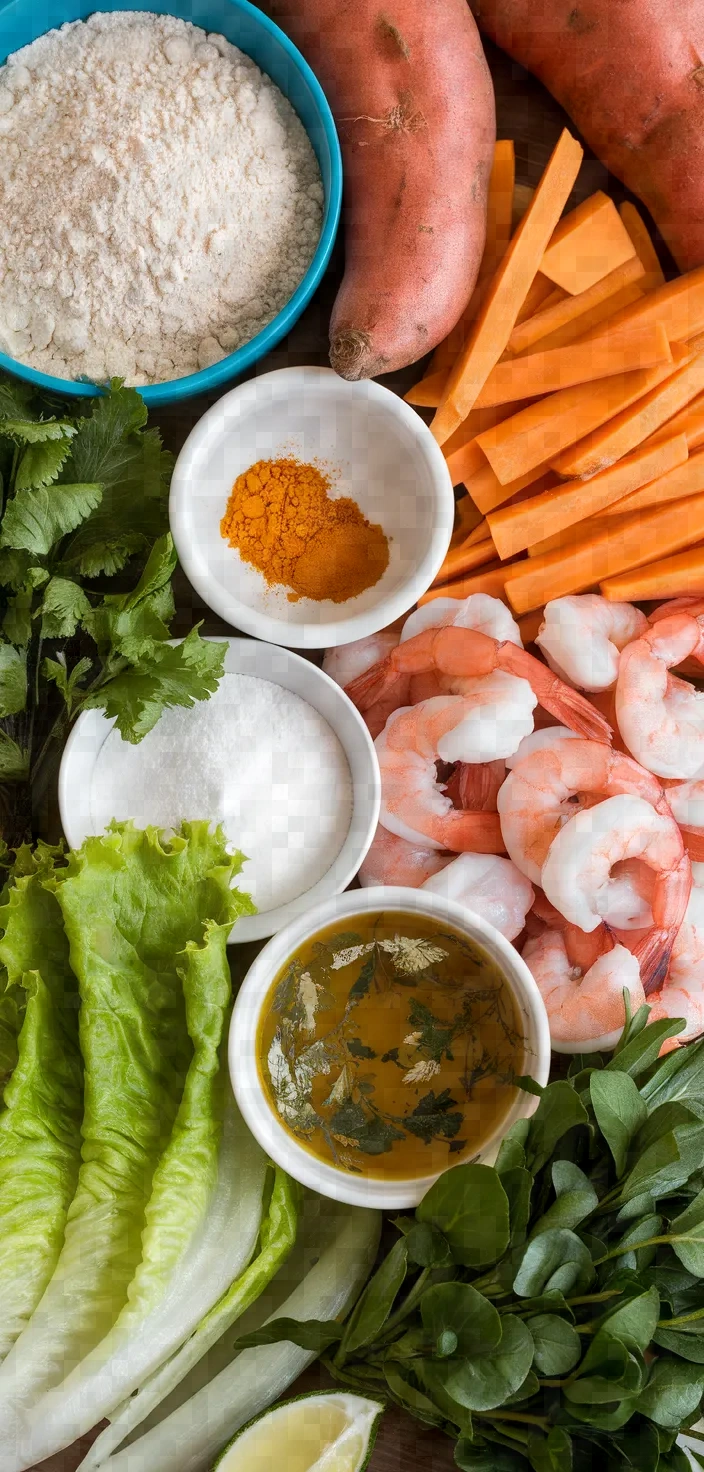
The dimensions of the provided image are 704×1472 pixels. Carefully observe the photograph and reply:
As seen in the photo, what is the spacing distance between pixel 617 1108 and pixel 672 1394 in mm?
→ 247

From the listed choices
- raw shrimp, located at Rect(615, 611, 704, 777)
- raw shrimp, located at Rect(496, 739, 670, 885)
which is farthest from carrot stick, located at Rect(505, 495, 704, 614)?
raw shrimp, located at Rect(496, 739, 670, 885)

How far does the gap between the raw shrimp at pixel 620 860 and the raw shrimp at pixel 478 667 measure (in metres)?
0.08

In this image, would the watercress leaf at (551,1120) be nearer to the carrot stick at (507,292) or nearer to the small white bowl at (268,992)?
the small white bowl at (268,992)

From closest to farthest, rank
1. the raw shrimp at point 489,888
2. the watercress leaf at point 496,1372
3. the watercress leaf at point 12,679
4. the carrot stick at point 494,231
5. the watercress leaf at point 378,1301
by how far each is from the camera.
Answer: the watercress leaf at point 496,1372 < the watercress leaf at point 378,1301 < the watercress leaf at point 12,679 < the raw shrimp at point 489,888 < the carrot stick at point 494,231

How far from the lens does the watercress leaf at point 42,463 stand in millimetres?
1081

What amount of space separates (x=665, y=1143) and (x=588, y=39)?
125cm

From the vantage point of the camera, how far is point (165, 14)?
4.23ft

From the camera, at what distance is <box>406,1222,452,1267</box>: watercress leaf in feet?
3.46

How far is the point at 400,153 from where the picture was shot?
4.14 ft

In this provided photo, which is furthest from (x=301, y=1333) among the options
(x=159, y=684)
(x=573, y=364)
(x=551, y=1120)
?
(x=573, y=364)

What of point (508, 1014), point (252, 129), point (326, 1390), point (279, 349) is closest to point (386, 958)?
point (508, 1014)

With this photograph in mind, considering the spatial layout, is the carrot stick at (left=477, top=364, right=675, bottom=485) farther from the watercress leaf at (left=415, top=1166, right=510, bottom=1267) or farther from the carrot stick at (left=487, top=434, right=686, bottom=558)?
the watercress leaf at (left=415, top=1166, right=510, bottom=1267)

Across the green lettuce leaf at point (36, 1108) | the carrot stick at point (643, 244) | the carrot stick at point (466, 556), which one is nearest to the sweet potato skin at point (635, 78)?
the carrot stick at point (643, 244)

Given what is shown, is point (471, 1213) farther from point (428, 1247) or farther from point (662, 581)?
point (662, 581)
